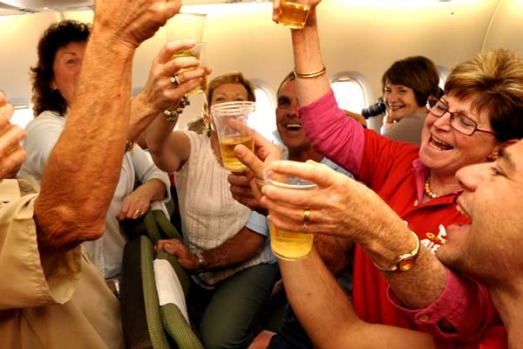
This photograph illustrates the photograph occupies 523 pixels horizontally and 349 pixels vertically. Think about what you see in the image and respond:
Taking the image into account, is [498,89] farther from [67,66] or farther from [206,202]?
[67,66]

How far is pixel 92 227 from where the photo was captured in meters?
0.88

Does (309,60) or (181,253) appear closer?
(309,60)

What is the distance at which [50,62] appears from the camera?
2.37 m

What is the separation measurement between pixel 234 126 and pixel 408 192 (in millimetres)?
714

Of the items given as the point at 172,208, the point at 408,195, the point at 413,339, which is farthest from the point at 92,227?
the point at 172,208

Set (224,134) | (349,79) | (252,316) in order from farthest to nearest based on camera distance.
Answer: (349,79) → (252,316) → (224,134)

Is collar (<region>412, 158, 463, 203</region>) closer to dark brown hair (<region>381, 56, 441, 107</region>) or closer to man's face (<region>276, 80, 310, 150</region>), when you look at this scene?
man's face (<region>276, 80, 310, 150</region>)

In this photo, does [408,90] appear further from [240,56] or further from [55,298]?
[55,298]

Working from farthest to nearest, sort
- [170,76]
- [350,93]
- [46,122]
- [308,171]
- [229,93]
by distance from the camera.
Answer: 1. [350,93]
2. [229,93]
3. [46,122]
4. [170,76]
5. [308,171]

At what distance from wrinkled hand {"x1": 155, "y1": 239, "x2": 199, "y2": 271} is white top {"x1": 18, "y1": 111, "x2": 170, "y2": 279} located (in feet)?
1.02

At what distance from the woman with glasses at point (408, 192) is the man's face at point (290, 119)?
81 cm

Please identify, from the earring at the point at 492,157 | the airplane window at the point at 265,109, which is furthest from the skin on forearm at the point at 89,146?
the airplane window at the point at 265,109

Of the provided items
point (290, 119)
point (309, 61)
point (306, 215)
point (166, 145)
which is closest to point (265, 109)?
point (290, 119)

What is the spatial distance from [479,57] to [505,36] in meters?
5.38
